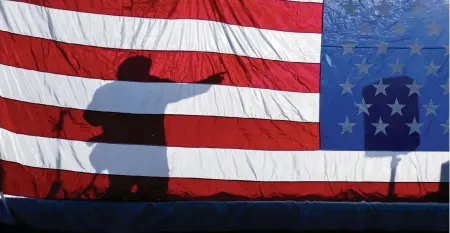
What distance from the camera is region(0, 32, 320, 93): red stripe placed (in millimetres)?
4938

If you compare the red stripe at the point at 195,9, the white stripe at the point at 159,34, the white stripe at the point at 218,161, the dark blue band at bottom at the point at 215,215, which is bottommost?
the dark blue band at bottom at the point at 215,215

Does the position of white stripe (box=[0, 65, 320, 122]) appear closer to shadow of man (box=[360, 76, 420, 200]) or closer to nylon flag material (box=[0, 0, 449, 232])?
nylon flag material (box=[0, 0, 449, 232])

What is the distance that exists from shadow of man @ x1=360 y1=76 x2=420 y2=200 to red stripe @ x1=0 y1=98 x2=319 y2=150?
0.56m

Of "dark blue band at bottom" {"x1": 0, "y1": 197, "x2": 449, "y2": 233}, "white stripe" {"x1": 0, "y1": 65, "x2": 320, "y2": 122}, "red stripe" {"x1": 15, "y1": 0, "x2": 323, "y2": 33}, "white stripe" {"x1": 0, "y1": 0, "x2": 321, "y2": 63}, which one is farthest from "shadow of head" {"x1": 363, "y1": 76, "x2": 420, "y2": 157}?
"red stripe" {"x1": 15, "y1": 0, "x2": 323, "y2": 33}

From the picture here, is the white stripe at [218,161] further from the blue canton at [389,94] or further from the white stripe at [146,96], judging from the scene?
the white stripe at [146,96]

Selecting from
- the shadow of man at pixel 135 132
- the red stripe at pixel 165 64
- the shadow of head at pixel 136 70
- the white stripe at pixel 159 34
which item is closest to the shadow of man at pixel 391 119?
the red stripe at pixel 165 64

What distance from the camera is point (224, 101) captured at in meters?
5.00

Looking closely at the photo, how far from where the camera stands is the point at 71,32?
4949mm

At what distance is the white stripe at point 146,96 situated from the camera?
496 centimetres

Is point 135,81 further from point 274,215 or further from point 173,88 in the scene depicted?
point 274,215

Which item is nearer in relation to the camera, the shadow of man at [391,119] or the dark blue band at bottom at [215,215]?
the dark blue band at bottom at [215,215]

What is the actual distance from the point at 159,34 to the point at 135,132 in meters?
0.87

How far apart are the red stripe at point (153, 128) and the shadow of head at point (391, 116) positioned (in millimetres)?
562

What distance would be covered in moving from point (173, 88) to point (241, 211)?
1204 millimetres
